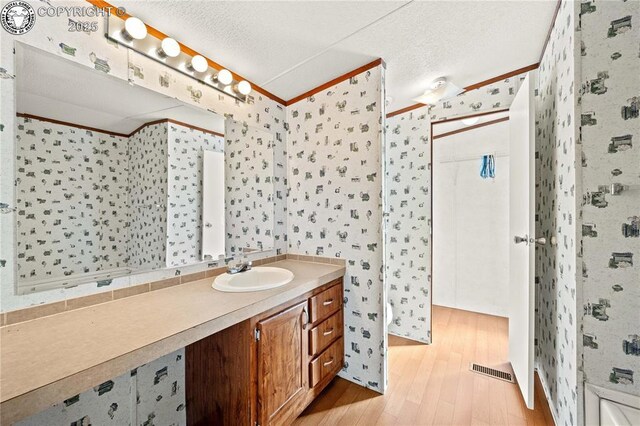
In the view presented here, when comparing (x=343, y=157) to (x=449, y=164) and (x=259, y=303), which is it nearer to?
(x=259, y=303)

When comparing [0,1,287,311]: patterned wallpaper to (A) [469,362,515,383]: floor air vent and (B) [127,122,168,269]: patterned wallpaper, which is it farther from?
(A) [469,362,515,383]: floor air vent

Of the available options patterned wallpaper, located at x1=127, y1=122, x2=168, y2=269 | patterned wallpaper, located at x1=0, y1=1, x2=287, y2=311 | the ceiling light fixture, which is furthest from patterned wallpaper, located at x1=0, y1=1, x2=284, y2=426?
the ceiling light fixture

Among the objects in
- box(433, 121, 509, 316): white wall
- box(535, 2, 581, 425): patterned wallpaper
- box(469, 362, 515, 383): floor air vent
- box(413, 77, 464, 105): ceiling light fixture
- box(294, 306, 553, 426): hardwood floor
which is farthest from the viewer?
box(433, 121, 509, 316): white wall

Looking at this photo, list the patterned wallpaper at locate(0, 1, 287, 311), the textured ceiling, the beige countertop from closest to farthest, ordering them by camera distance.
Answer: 1. the beige countertop
2. the patterned wallpaper at locate(0, 1, 287, 311)
3. the textured ceiling

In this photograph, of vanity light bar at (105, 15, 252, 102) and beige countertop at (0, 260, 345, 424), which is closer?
beige countertop at (0, 260, 345, 424)

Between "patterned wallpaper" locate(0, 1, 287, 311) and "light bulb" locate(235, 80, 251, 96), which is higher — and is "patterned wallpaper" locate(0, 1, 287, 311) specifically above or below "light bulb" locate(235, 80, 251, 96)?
below

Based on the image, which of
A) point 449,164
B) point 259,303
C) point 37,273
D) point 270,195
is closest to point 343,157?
point 270,195

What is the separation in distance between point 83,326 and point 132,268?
14.6 inches

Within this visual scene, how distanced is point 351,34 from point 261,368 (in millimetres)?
1906

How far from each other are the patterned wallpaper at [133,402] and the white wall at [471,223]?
3.12 metres

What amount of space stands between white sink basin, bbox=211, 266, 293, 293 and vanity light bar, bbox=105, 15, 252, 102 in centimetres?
124

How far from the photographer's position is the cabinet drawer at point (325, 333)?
1.58 metres

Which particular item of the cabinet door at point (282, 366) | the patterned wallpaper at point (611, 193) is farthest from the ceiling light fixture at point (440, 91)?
the cabinet door at point (282, 366)

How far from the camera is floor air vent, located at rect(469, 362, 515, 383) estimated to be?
6.17 feet
